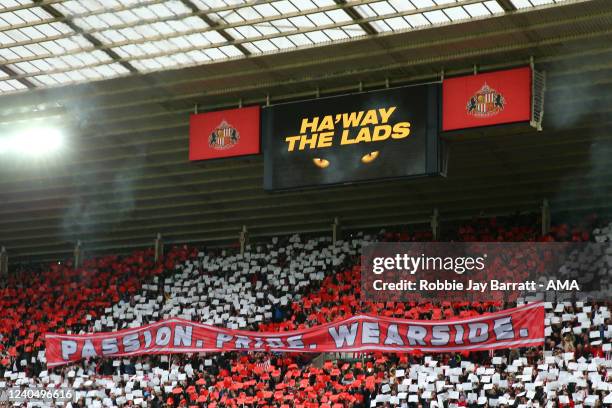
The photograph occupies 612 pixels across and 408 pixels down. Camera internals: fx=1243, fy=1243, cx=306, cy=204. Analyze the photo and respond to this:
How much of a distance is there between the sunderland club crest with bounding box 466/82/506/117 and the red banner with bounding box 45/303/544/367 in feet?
16.1

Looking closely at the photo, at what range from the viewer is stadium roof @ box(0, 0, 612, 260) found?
97.1 ft

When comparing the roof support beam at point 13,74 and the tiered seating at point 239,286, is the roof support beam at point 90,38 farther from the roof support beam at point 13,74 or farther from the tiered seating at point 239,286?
the tiered seating at point 239,286

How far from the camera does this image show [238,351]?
115 ft

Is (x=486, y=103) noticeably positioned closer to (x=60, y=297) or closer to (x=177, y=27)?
(x=177, y=27)

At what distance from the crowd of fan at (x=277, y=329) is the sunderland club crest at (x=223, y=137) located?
233 inches

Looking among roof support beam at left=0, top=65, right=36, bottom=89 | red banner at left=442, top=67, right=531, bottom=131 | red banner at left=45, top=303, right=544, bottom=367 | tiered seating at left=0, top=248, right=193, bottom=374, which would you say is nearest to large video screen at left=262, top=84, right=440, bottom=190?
red banner at left=442, top=67, right=531, bottom=131

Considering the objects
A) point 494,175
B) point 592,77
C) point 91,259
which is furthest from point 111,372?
point 592,77

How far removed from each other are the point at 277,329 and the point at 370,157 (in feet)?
27.4

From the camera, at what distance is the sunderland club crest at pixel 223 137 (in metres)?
32.1

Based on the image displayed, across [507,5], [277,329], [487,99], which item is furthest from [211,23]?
[277,329]

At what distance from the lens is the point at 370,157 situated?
2956 cm

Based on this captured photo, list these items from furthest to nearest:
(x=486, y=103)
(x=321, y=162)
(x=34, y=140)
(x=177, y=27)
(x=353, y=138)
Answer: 1. (x=34, y=140)
2. (x=177, y=27)
3. (x=321, y=162)
4. (x=353, y=138)
5. (x=486, y=103)

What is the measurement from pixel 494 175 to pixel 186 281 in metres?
11.3

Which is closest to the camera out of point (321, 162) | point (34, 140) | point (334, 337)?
point (321, 162)
